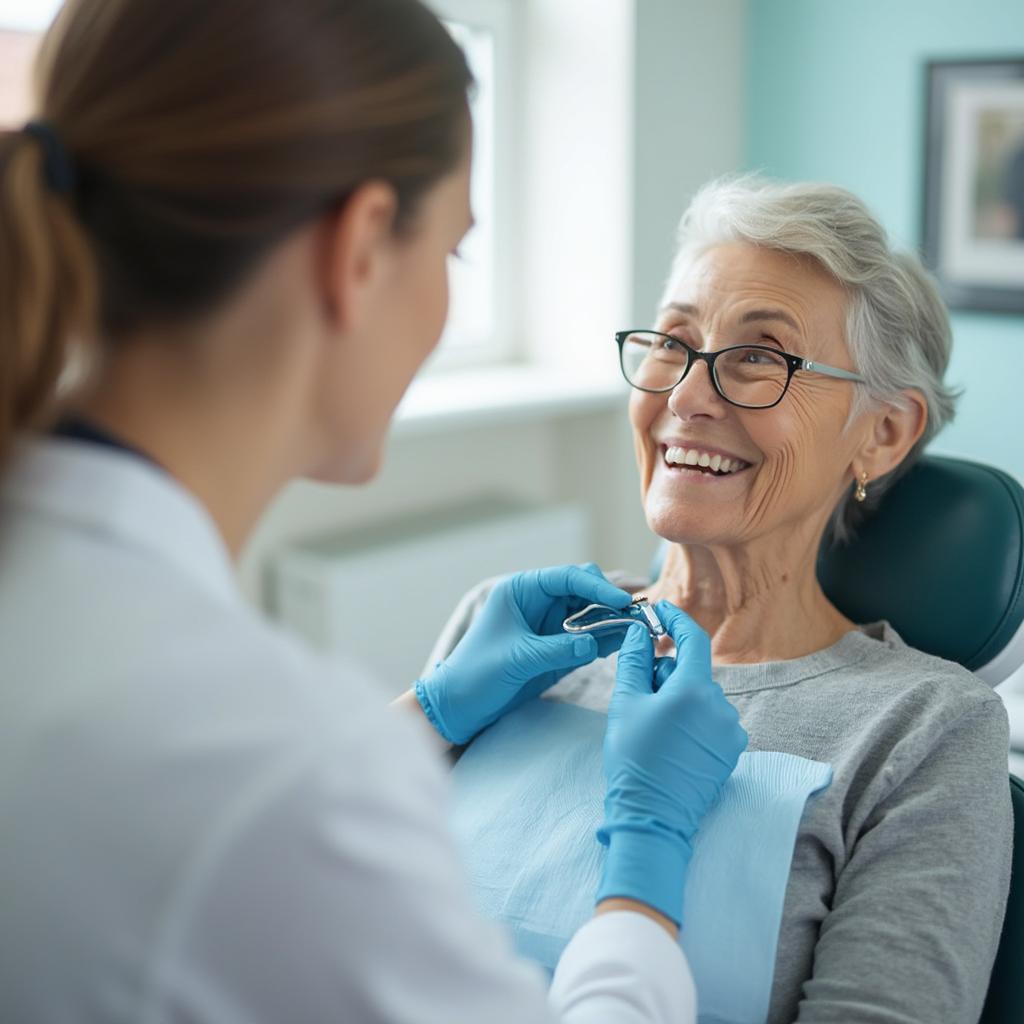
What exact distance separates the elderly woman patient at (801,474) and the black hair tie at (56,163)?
878mm

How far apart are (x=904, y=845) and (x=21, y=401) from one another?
880mm

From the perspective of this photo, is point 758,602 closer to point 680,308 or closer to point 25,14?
point 680,308

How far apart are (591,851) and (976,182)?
269 cm

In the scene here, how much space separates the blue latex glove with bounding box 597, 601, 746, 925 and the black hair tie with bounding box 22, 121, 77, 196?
69 centimetres

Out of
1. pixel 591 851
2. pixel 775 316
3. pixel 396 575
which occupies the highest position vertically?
pixel 775 316

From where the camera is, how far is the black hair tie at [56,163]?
2.27 feet

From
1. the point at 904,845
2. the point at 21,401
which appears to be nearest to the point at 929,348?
the point at 904,845

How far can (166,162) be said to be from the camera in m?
0.70

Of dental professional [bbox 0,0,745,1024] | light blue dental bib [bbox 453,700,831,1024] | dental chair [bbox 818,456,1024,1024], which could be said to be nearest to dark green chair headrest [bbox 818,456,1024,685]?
dental chair [bbox 818,456,1024,1024]

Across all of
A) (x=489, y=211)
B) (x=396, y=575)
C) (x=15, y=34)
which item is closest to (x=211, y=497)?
(x=396, y=575)

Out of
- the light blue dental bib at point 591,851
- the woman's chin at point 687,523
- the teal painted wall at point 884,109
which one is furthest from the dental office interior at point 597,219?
the light blue dental bib at point 591,851

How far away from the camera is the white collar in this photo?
0.67 metres

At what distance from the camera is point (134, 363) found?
0.72m

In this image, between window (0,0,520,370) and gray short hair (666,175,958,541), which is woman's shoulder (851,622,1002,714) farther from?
window (0,0,520,370)
